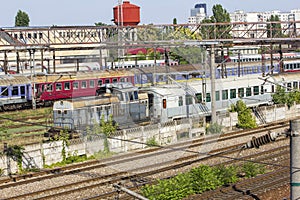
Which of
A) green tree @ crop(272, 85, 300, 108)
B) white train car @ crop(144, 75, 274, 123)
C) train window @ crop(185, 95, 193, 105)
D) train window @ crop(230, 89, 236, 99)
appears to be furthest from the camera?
green tree @ crop(272, 85, 300, 108)

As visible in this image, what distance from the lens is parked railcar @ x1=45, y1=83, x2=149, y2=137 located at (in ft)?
54.7

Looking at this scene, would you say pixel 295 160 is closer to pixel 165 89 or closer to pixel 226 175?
pixel 226 175

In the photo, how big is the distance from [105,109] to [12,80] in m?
14.2

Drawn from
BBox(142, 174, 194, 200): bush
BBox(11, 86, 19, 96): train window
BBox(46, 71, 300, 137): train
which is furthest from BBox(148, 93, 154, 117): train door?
BBox(11, 86, 19, 96): train window

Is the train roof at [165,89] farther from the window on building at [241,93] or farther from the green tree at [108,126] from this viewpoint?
the window on building at [241,93]

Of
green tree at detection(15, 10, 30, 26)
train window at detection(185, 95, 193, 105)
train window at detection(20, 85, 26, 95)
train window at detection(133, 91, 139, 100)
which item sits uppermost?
green tree at detection(15, 10, 30, 26)

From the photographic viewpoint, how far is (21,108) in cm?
3005

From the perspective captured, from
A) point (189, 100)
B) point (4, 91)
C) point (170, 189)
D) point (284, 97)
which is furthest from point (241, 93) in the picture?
point (170, 189)

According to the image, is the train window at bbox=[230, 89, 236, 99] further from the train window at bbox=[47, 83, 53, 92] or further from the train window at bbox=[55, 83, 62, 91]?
the train window at bbox=[47, 83, 53, 92]

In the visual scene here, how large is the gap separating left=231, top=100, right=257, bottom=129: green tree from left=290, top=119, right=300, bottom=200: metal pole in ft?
55.3

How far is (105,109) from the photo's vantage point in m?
16.4

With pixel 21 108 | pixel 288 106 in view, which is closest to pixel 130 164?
pixel 288 106

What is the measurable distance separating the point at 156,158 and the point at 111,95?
277cm

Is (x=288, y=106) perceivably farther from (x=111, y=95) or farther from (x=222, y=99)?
(x=111, y=95)
